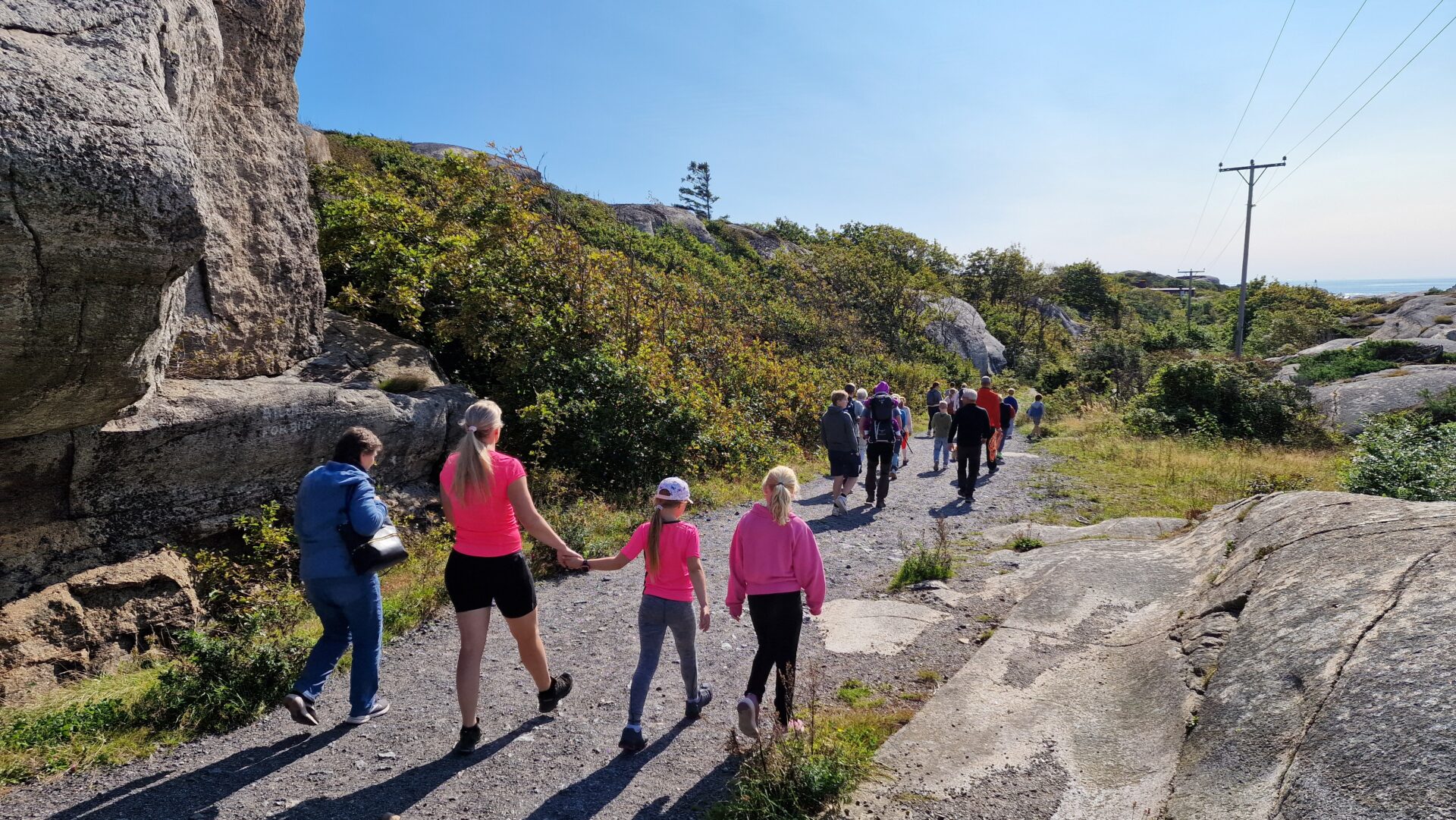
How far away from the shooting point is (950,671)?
18.3 ft

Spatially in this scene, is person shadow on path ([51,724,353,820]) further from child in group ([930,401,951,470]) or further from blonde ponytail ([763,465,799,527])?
child in group ([930,401,951,470])

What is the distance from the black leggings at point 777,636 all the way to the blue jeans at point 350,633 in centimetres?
231

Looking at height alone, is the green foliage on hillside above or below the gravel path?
above

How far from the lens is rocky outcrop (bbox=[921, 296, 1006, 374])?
111 ft

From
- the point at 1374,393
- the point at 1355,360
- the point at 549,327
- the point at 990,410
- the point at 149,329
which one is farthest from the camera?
the point at 1355,360

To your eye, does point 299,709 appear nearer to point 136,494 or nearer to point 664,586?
point 664,586

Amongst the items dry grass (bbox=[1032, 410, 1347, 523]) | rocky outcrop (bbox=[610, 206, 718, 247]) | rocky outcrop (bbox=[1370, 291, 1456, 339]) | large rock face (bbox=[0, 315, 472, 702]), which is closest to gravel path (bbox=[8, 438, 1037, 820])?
large rock face (bbox=[0, 315, 472, 702])

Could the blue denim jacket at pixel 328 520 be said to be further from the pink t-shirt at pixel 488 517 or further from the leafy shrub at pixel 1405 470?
the leafy shrub at pixel 1405 470

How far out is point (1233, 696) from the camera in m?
3.73

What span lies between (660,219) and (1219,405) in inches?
1096

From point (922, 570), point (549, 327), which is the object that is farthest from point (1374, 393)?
point (549, 327)

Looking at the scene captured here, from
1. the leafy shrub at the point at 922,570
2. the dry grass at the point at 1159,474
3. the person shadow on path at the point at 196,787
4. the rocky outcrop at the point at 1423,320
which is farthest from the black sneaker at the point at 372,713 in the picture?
the rocky outcrop at the point at 1423,320

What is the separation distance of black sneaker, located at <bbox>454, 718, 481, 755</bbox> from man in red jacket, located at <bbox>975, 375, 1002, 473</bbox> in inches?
399

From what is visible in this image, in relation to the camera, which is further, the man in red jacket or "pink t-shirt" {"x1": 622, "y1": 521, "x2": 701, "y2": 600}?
the man in red jacket
